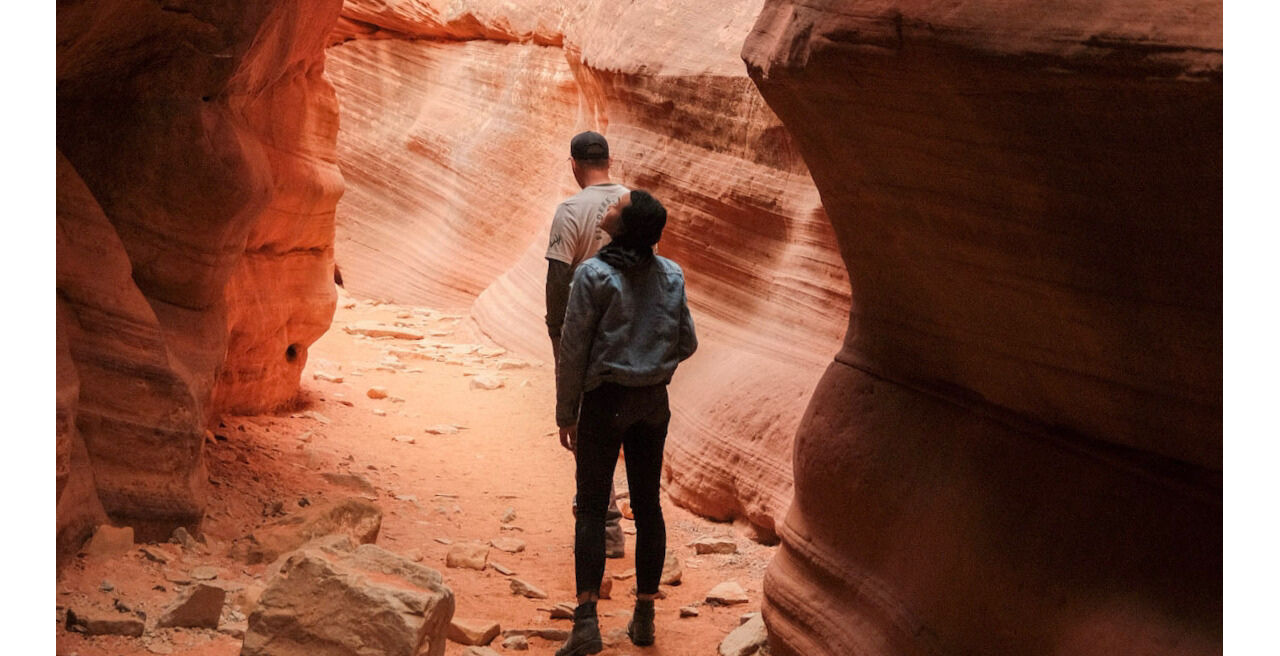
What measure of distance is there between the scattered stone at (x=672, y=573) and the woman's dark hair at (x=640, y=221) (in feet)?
5.73

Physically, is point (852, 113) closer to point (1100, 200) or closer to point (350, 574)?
point (1100, 200)

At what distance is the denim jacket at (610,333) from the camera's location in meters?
4.27

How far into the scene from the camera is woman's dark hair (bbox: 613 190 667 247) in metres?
4.30

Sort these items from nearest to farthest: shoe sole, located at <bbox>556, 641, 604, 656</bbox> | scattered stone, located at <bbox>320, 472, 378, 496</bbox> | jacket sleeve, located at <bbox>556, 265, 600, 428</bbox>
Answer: jacket sleeve, located at <bbox>556, 265, 600, 428</bbox>
shoe sole, located at <bbox>556, 641, 604, 656</bbox>
scattered stone, located at <bbox>320, 472, 378, 496</bbox>

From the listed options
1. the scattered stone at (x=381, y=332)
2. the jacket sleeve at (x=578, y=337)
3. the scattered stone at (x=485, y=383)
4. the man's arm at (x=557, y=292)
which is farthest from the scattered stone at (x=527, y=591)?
the scattered stone at (x=381, y=332)

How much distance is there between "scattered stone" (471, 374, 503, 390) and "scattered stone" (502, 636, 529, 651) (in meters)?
4.84

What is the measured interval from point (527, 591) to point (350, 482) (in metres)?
1.68

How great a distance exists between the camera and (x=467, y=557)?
5.52 m

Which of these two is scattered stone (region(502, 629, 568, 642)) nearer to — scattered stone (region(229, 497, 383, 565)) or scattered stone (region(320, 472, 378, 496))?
scattered stone (region(229, 497, 383, 565))

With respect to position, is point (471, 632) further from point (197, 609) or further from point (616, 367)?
point (616, 367)

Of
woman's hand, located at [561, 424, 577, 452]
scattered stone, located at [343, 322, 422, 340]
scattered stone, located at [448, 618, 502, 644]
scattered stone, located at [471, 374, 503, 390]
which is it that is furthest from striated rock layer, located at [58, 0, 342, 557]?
scattered stone, located at [343, 322, 422, 340]

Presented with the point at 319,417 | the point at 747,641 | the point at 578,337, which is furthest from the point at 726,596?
the point at 319,417

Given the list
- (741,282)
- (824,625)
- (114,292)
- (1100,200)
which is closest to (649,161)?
(741,282)

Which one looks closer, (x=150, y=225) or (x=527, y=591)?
(x=527, y=591)
